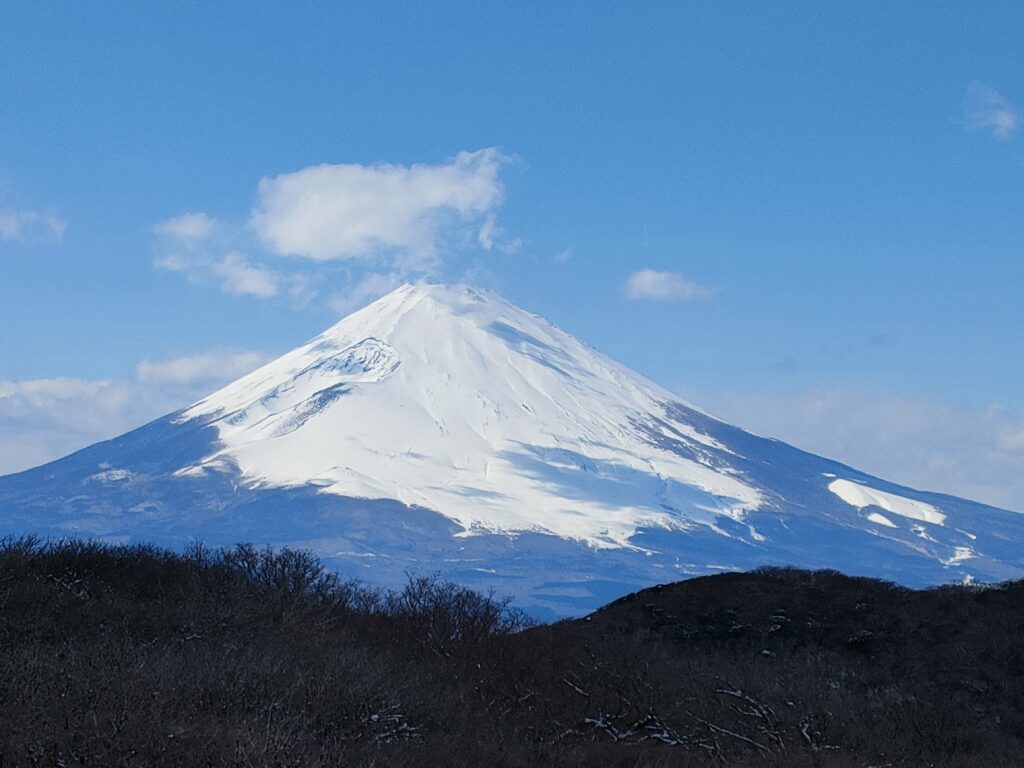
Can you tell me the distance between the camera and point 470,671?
31.1 meters

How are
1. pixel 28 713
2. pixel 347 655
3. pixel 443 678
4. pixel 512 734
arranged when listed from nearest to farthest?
pixel 28 713
pixel 512 734
pixel 347 655
pixel 443 678

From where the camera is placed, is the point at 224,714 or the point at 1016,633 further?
the point at 1016,633

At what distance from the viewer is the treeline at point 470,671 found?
19.2m

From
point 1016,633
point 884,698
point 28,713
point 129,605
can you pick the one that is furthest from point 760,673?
point 28,713

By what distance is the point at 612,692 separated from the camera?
31141 millimetres

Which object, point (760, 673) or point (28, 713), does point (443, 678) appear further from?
point (28, 713)

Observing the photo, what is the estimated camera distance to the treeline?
19.2 meters

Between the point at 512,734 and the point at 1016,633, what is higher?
the point at 1016,633

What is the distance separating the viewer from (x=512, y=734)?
82.4 feet

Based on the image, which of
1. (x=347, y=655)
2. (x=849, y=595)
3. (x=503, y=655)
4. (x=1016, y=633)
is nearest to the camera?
(x=347, y=655)

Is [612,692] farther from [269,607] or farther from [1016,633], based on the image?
[1016,633]

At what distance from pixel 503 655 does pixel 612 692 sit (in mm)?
3397

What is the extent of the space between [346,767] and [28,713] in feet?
15.6

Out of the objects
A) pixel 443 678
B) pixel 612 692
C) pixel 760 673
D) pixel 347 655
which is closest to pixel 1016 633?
pixel 760 673
